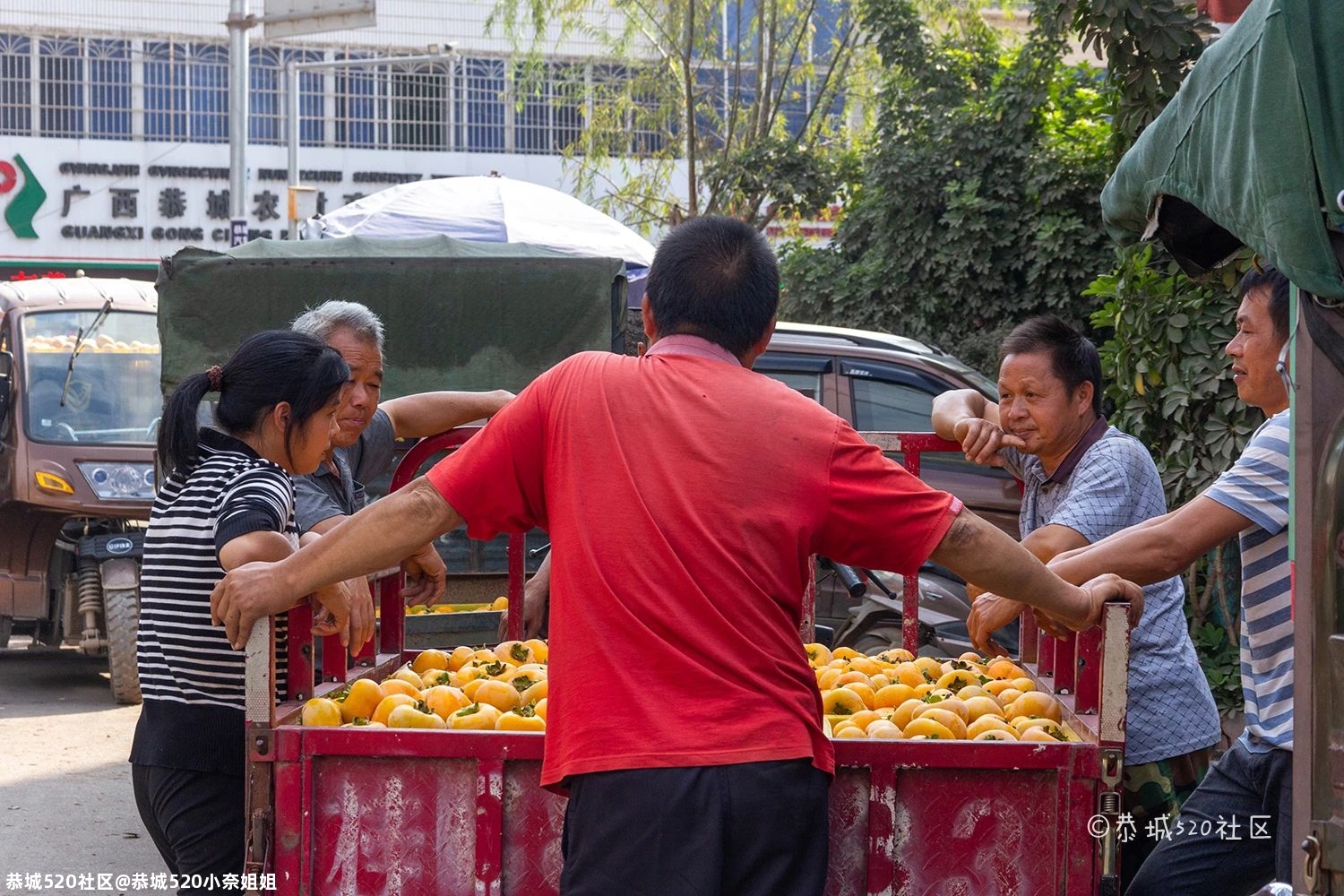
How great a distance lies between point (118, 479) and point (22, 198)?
22.3 metres

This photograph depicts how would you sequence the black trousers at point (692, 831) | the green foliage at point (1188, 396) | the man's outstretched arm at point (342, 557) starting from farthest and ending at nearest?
1. the green foliage at point (1188, 396)
2. the man's outstretched arm at point (342, 557)
3. the black trousers at point (692, 831)

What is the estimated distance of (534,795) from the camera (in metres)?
2.84

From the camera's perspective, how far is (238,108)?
16.2 meters

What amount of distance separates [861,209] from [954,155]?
116cm

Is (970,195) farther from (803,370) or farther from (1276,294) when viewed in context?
(1276,294)

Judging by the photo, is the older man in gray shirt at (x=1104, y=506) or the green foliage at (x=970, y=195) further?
the green foliage at (x=970, y=195)

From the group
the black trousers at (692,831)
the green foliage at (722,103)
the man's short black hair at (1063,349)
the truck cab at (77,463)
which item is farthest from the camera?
the green foliage at (722,103)

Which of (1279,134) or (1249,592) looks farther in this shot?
(1249,592)

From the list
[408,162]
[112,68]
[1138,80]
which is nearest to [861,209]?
[1138,80]

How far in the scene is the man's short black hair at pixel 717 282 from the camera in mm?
2582

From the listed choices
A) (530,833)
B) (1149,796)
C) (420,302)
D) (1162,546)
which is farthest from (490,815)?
(420,302)

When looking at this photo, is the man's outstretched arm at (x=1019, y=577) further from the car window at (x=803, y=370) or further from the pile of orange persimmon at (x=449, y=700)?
the car window at (x=803, y=370)

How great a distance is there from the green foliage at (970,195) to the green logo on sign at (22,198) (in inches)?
809
